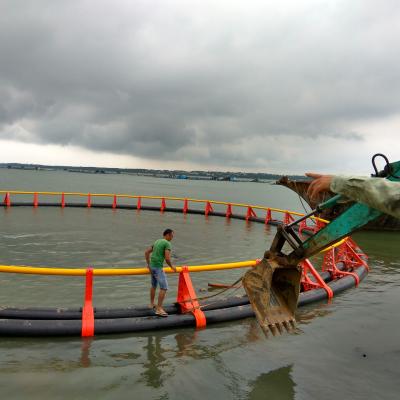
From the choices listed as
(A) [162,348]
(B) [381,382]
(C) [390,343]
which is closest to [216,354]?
(A) [162,348]

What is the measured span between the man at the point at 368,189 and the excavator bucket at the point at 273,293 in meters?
2.35

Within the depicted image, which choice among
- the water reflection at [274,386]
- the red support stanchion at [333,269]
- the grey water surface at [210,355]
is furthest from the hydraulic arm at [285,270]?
the red support stanchion at [333,269]

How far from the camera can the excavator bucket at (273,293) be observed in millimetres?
5855

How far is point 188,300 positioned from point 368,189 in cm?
528

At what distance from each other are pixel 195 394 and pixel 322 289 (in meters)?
5.86

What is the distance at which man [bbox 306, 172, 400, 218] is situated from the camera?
10.7ft

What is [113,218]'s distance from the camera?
26141 millimetres

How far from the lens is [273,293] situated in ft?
20.3

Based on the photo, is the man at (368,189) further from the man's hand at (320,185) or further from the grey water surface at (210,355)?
the grey water surface at (210,355)

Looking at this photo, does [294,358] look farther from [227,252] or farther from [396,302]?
[227,252]

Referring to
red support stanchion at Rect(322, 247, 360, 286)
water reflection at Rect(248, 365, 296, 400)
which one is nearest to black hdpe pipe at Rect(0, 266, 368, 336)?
water reflection at Rect(248, 365, 296, 400)

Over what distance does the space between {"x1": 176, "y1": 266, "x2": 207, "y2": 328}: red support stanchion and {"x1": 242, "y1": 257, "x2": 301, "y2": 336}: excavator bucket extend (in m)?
2.13

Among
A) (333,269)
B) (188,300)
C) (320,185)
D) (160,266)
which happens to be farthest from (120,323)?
(333,269)

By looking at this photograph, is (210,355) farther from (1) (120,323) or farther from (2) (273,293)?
(1) (120,323)
